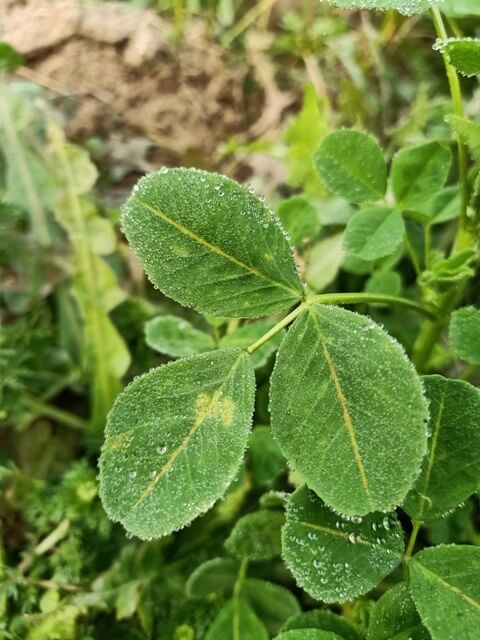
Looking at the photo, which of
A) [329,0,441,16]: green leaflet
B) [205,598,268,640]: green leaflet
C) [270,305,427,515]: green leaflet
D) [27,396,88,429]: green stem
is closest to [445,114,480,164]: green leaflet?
[329,0,441,16]: green leaflet

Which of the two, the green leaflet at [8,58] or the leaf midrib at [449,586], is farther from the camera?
the green leaflet at [8,58]

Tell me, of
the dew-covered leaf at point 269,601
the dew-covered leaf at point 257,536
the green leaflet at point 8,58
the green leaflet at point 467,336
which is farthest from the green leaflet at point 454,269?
the green leaflet at point 8,58

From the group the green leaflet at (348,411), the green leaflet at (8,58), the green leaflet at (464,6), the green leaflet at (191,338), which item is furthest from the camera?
the green leaflet at (8,58)

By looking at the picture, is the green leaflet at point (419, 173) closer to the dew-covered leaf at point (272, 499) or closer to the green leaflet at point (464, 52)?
the green leaflet at point (464, 52)

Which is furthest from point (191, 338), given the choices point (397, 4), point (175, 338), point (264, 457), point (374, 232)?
point (397, 4)

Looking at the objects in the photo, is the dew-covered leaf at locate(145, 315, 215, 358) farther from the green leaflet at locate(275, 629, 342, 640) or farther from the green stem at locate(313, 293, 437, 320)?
the green leaflet at locate(275, 629, 342, 640)

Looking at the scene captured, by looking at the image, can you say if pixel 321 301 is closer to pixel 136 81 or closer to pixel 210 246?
pixel 210 246
